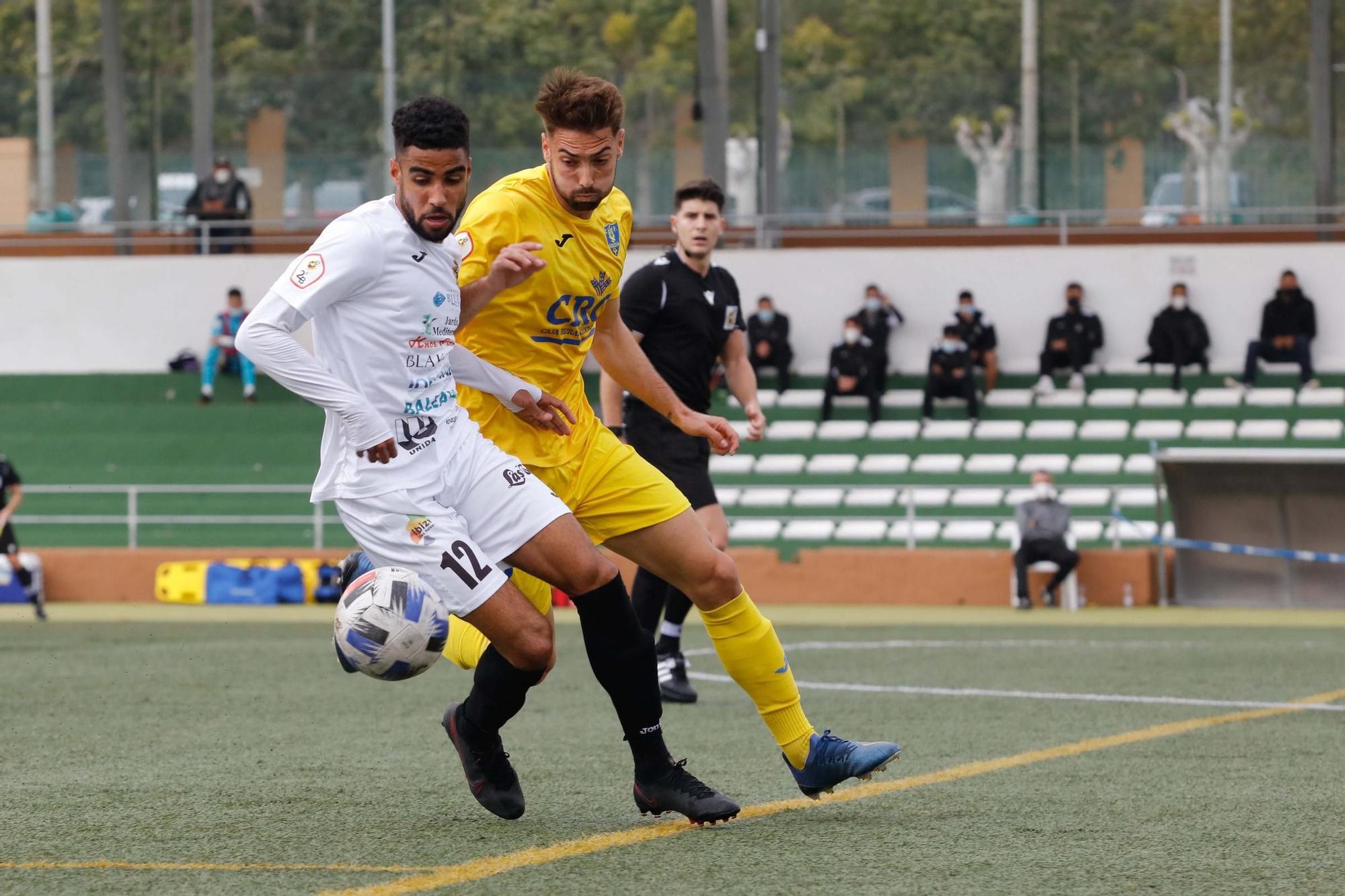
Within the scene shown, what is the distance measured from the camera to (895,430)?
75.4ft

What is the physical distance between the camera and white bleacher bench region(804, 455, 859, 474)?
Answer: 22172 mm

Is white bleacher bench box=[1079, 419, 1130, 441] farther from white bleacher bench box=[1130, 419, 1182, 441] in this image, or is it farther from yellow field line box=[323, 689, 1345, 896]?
yellow field line box=[323, 689, 1345, 896]

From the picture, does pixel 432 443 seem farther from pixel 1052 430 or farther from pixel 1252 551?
pixel 1052 430

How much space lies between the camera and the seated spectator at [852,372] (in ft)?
→ 76.9

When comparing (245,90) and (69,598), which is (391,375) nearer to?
(69,598)

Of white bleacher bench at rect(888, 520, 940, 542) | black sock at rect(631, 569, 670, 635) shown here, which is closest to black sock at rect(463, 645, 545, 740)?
black sock at rect(631, 569, 670, 635)

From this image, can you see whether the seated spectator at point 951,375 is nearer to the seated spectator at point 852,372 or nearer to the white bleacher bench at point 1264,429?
the seated spectator at point 852,372

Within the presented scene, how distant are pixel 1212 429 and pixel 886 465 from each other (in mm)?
3885

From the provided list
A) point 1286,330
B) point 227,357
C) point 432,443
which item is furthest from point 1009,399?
point 432,443

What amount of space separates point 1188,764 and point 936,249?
2014 cm

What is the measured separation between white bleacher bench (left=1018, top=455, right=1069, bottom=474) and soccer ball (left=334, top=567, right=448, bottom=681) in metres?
17.4

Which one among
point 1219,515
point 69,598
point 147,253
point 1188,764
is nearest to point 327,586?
point 69,598

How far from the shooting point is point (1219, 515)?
17531mm

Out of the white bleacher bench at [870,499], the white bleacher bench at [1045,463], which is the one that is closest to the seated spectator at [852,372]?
the white bleacher bench at [1045,463]
